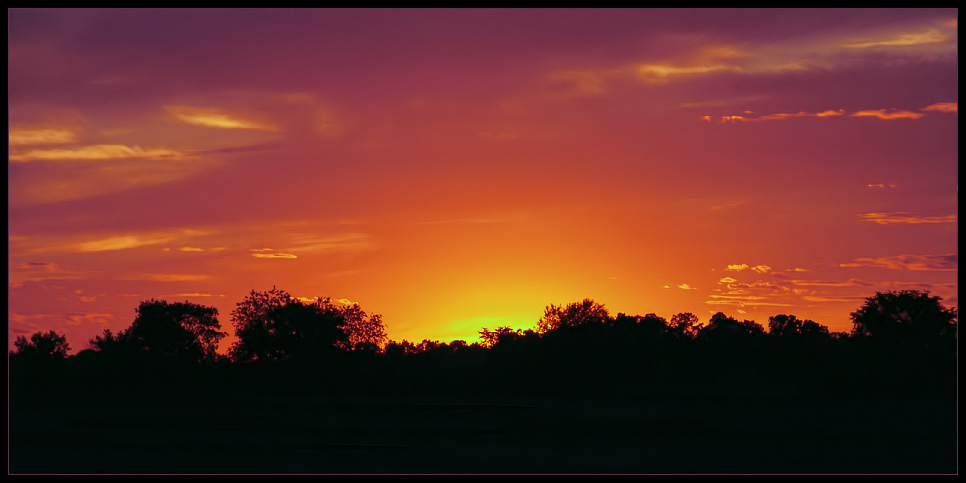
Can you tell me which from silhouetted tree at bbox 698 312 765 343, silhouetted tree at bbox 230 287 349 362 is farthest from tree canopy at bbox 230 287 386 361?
silhouetted tree at bbox 698 312 765 343

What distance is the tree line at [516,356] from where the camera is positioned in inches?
3664

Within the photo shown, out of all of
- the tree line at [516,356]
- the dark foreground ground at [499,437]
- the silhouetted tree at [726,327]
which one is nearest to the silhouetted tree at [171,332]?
the tree line at [516,356]

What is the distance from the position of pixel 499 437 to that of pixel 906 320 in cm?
6709

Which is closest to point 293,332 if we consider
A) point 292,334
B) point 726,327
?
point 292,334

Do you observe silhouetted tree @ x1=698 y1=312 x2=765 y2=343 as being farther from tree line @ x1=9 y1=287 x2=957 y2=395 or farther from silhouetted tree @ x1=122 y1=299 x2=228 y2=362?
silhouetted tree @ x1=122 y1=299 x2=228 y2=362

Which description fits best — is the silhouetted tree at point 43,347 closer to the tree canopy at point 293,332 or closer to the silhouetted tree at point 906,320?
the tree canopy at point 293,332

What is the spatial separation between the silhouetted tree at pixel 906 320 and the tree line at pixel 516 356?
150mm

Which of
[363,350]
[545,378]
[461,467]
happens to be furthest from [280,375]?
[461,467]

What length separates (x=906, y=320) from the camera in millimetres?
101062

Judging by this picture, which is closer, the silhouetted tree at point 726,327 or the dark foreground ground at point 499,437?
the dark foreground ground at point 499,437

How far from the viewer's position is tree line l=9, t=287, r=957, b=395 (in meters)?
93.1

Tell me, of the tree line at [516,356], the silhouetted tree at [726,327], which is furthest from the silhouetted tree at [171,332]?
the silhouetted tree at [726,327]

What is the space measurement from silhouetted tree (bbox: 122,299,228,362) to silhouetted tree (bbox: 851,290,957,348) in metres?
78.2

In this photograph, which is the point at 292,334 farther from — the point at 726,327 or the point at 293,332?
the point at 726,327
